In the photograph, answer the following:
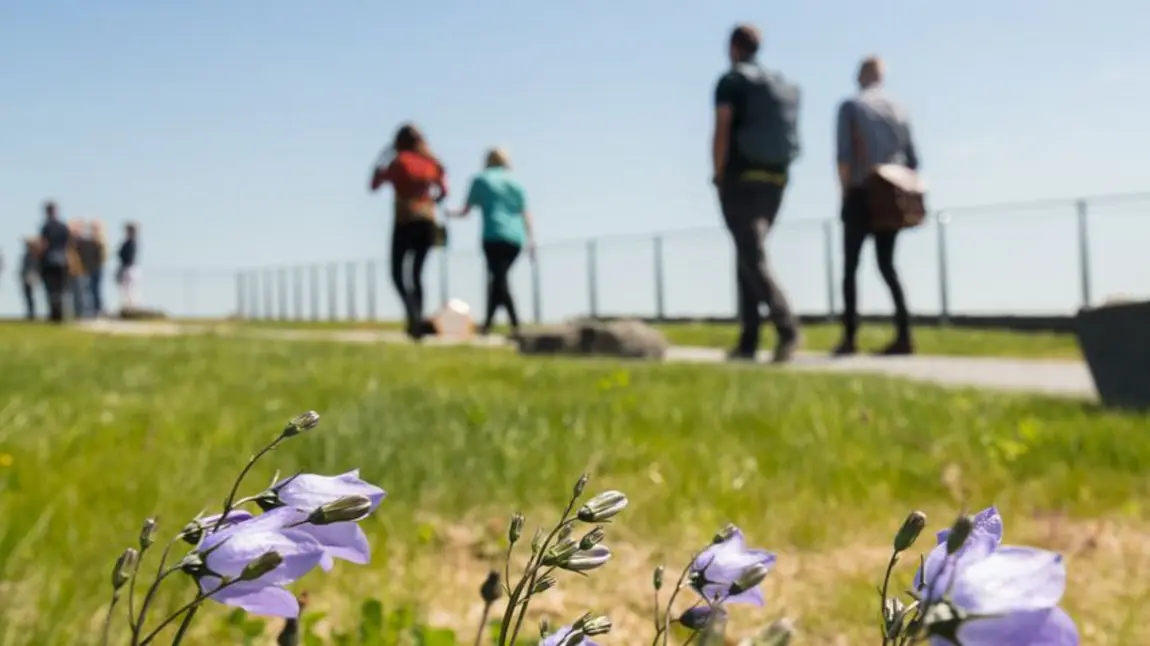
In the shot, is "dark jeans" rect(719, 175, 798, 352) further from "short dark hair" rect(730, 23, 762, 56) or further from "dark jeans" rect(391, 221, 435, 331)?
"dark jeans" rect(391, 221, 435, 331)

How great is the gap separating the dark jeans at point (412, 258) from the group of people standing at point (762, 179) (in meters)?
0.01

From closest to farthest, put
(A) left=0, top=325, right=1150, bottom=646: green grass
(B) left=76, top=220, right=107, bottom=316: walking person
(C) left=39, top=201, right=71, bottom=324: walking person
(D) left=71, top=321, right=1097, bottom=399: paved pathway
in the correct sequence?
(A) left=0, top=325, right=1150, bottom=646: green grass, (D) left=71, top=321, right=1097, bottom=399: paved pathway, (C) left=39, top=201, right=71, bottom=324: walking person, (B) left=76, top=220, right=107, bottom=316: walking person

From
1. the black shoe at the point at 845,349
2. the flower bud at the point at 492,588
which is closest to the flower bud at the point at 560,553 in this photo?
the flower bud at the point at 492,588

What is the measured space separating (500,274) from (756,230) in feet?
13.5

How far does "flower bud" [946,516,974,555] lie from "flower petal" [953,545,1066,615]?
1.4 inches

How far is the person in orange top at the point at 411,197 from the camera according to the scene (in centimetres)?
1109

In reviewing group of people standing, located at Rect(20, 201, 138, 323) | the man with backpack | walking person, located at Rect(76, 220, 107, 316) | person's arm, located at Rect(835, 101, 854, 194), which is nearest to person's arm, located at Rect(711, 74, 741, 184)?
the man with backpack

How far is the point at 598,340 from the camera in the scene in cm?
1013

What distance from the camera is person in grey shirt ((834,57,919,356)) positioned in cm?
897

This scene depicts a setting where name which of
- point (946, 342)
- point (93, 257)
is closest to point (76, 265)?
point (93, 257)

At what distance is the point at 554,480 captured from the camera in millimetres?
A: 3324

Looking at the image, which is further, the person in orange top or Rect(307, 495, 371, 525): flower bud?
the person in orange top

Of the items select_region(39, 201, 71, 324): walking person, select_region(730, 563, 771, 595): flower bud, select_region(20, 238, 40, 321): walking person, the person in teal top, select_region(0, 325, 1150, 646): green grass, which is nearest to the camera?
select_region(730, 563, 771, 595): flower bud

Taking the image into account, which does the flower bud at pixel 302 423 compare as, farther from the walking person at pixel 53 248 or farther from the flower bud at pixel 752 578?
the walking person at pixel 53 248
